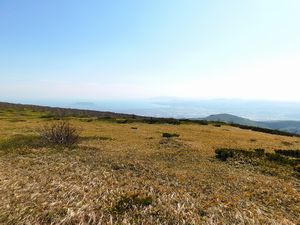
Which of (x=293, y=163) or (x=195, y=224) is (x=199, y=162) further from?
(x=195, y=224)

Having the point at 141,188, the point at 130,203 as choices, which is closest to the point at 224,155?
the point at 141,188

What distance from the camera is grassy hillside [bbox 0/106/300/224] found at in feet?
41.1

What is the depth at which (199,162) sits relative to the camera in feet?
76.2

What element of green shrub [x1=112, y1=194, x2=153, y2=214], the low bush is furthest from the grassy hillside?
the low bush

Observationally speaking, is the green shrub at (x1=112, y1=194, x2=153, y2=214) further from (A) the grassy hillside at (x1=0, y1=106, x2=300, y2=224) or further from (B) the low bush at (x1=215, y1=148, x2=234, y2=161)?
(B) the low bush at (x1=215, y1=148, x2=234, y2=161)

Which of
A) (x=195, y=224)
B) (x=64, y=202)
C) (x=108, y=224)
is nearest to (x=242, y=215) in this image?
(x=195, y=224)

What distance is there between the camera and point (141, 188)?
629 inches

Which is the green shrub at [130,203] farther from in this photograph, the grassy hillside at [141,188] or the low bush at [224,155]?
the low bush at [224,155]

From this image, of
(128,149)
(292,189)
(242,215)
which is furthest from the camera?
(128,149)

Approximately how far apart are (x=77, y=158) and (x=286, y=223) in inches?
614

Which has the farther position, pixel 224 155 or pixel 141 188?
pixel 224 155

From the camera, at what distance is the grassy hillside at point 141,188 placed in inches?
493

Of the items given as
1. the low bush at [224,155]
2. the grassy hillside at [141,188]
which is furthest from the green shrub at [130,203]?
the low bush at [224,155]

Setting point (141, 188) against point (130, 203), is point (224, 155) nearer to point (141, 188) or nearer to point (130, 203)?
point (141, 188)
